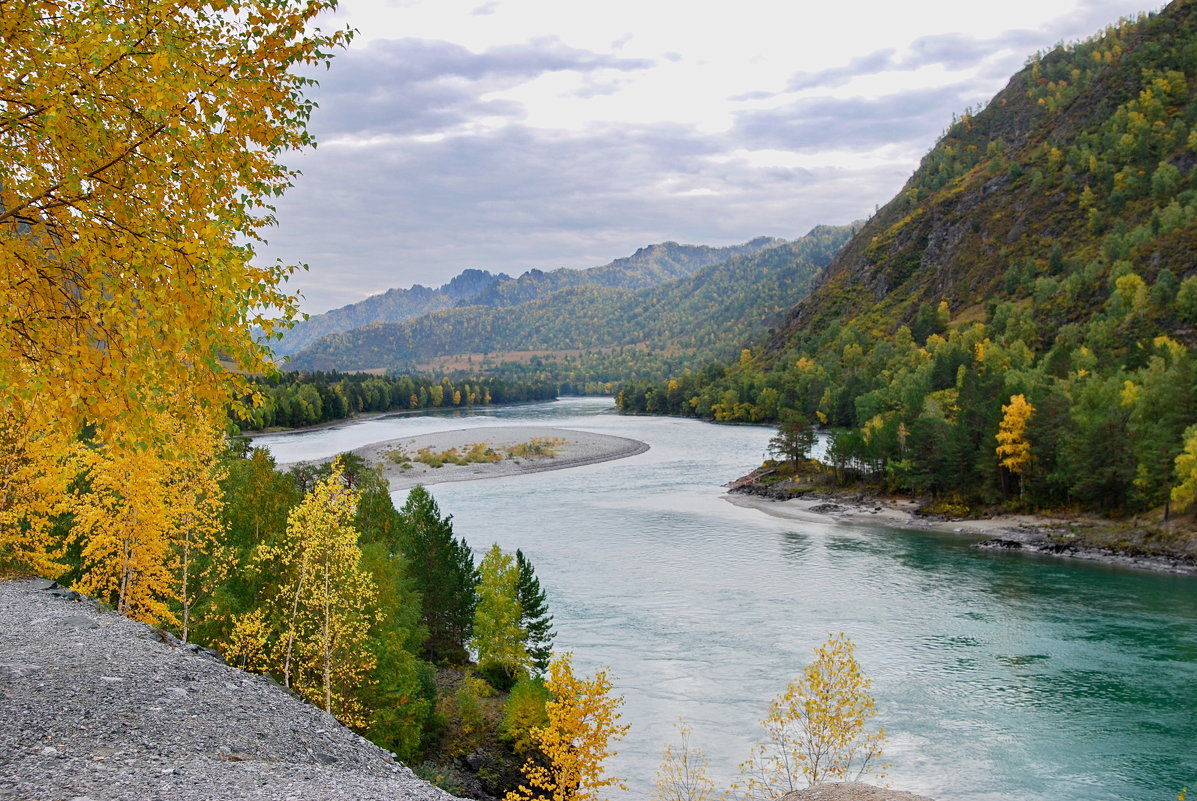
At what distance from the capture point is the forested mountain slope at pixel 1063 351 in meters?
68.9

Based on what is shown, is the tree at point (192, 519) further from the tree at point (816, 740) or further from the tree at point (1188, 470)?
the tree at point (1188, 470)

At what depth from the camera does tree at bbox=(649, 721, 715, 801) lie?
26.5 metres

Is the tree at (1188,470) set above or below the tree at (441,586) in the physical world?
above

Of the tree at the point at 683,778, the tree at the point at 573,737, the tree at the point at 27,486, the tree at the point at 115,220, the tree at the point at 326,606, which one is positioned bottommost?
the tree at the point at 683,778

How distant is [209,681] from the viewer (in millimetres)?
17281

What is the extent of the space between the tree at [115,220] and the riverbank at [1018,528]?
66555mm

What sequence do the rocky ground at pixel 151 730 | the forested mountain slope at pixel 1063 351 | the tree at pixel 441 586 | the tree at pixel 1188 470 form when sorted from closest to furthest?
the rocky ground at pixel 151 730, the tree at pixel 441 586, the tree at pixel 1188 470, the forested mountain slope at pixel 1063 351

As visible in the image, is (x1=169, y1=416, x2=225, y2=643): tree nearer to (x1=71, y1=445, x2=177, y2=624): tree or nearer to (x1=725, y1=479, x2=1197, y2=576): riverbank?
(x1=71, y1=445, x2=177, y2=624): tree

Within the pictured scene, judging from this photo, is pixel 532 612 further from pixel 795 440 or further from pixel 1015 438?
pixel 795 440

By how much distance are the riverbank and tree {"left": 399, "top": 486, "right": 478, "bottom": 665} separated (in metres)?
46.8

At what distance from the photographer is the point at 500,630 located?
121 feet

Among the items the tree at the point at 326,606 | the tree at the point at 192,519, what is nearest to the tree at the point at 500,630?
the tree at the point at 326,606

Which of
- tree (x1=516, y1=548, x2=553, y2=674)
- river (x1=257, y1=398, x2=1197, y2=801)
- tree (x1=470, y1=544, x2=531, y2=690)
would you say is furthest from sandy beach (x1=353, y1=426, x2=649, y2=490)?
tree (x1=470, y1=544, x2=531, y2=690)

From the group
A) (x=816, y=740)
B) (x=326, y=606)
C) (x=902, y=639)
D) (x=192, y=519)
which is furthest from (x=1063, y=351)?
(x=192, y=519)
